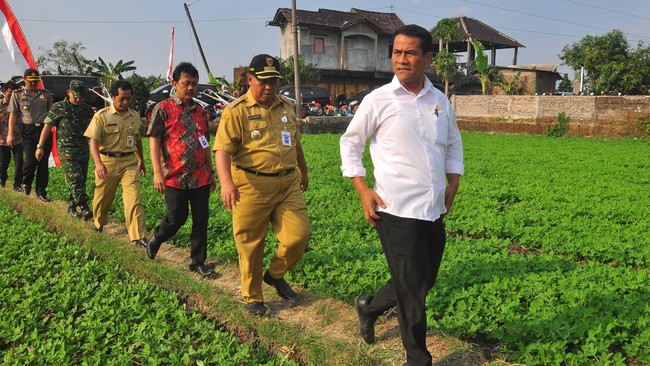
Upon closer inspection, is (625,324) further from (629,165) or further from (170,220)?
(629,165)

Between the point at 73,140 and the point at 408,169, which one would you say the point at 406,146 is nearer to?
the point at 408,169

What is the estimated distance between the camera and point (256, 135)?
405 cm

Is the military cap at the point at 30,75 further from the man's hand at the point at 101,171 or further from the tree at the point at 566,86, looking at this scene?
the tree at the point at 566,86

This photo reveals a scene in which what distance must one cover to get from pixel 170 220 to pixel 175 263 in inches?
25.5

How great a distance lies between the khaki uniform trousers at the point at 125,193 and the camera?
6168 millimetres

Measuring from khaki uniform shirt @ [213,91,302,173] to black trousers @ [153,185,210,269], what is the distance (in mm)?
1186

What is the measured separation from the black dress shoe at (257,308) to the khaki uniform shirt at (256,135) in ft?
3.36

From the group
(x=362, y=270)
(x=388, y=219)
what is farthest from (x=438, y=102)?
(x=362, y=270)

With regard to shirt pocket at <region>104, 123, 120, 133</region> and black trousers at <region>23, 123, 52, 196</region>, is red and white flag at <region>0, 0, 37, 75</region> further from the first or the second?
shirt pocket at <region>104, 123, 120, 133</region>

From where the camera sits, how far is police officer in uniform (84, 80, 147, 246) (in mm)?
6219

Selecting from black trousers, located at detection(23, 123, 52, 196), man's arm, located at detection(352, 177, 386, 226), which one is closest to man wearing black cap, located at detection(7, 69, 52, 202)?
black trousers, located at detection(23, 123, 52, 196)

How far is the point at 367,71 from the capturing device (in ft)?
125

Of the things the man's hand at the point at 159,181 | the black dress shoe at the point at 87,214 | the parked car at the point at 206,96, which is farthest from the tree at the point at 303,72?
the man's hand at the point at 159,181

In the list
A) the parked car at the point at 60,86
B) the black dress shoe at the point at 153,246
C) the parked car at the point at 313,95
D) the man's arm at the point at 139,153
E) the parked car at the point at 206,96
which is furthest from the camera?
the parked car at the point at 313,95
